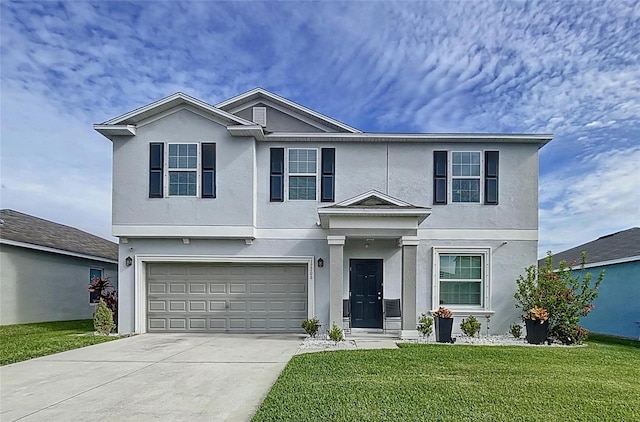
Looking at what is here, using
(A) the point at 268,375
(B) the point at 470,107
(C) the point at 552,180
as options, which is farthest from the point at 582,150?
(A) the point at 268,375

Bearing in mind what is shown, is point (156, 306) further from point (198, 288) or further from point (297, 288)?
point (297, 288)

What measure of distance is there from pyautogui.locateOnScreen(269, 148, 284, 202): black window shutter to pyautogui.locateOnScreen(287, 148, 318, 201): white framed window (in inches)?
8.1

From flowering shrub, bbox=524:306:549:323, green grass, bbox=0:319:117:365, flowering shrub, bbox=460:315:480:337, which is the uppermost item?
Answer: flowering shrub, bbox=524:306:549:323

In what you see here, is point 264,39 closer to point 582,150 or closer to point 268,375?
point 268,375

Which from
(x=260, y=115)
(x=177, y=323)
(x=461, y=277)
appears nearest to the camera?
(x=461, y=277)

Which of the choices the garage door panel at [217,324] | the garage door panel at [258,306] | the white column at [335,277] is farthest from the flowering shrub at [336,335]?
the garage door panel at [217,324]

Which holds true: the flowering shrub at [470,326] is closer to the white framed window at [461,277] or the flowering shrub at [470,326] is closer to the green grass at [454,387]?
the white framed window at [461,277]

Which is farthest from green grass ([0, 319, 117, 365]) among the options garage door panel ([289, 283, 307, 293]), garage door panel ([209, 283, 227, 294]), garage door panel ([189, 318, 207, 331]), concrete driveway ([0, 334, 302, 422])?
garage door panel ([289, 283, 307, 293])

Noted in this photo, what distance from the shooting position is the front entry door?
13.0m

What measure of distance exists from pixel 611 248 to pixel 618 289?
262 centimetres

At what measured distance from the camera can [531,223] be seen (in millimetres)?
13008

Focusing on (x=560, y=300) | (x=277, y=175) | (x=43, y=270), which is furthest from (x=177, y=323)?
(x=560, y=300)

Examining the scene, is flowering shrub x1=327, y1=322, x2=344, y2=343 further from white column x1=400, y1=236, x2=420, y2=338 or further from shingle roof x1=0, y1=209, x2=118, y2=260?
shingle roof x1=0, y1=209, x2=118, y2=260

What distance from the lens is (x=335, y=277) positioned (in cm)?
1172
